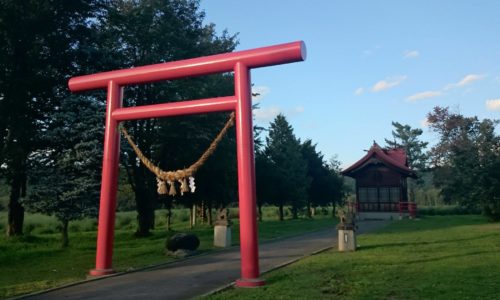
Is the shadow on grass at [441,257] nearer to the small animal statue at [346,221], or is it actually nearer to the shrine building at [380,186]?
the small animal statue at [346,221]

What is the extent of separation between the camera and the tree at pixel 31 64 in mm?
17969

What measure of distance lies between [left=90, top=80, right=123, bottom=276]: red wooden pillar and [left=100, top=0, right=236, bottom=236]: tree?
426 inches

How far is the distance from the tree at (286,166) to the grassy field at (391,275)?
2356cm

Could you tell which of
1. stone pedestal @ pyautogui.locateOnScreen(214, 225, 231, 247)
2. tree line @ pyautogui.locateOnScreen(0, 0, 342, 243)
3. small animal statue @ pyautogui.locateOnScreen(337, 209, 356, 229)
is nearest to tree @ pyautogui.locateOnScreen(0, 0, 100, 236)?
tree line @ pyautogui.locateOnScreen(0, 0, 342, 243)

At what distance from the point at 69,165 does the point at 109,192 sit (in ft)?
23.3

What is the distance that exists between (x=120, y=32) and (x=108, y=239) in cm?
1512

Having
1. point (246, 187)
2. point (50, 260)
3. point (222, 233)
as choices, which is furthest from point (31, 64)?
point (246, 187)

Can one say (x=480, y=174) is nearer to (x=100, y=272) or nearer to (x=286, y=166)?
(x=286, y=166)

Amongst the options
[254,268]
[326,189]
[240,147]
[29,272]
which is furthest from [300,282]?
[326,189]

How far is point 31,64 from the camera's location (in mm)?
18672

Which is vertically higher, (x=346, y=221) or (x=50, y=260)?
(x=346, y=221)

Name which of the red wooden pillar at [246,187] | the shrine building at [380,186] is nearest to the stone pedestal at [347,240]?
the red wooden pillar at [246,187]

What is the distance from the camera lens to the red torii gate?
955 cm

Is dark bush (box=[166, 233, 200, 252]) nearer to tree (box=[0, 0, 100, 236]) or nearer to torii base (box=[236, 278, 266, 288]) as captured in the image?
torii base (box=[236, 278, 266, 288])
